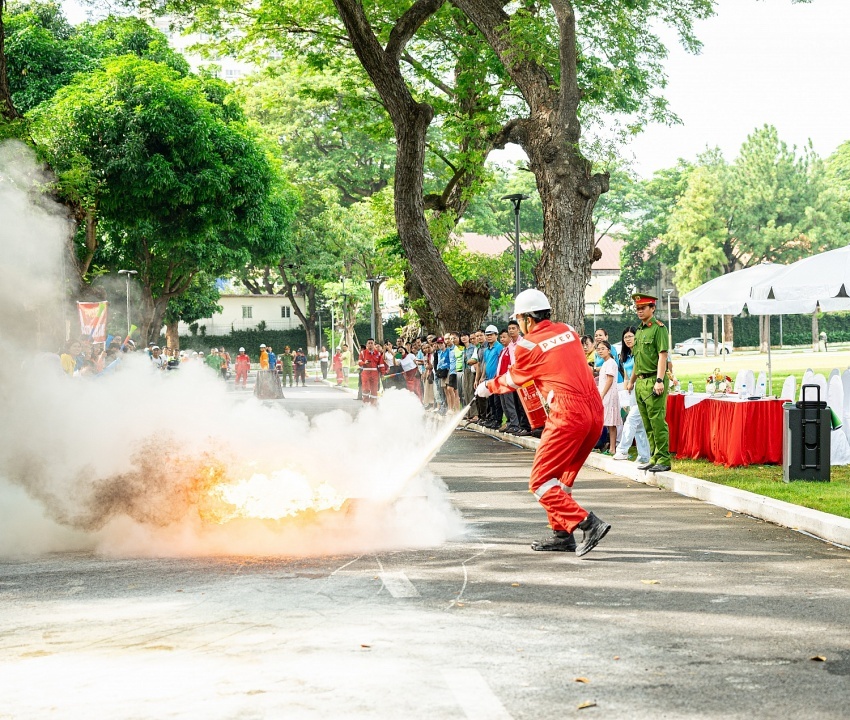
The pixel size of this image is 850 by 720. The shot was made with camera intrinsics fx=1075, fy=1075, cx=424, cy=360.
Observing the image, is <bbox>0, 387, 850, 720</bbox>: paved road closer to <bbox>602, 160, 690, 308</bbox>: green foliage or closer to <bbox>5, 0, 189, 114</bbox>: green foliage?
<bbox>5, 0, 189, 114</bbox>: green foliage

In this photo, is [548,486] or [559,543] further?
[559,543]

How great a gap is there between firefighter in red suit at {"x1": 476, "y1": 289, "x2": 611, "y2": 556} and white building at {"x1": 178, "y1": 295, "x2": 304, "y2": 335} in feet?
284

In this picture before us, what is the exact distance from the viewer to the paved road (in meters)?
4.62

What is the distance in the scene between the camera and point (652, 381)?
12.5 m

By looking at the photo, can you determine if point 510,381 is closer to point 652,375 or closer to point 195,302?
point 652,375

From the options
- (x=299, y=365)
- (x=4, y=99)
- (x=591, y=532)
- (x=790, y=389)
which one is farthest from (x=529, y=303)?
Result: (x=299, y=365)

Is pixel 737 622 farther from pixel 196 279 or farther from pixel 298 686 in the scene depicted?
pixel 196 279

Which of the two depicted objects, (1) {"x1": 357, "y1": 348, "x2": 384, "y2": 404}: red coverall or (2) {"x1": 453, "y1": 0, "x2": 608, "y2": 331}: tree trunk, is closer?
(2) {"x1": 453, "y1": 0, "x2": 608, "y2": 331}: tree trunk

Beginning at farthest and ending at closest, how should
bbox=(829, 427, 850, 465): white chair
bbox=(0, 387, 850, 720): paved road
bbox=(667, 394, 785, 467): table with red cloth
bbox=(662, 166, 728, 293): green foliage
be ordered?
1. bbox=(662, 166, 728, 293): green foliage
2. bbox=(829, 427, 850, 465): white chair
3. bbox=(667, 394, 785, 467): table with red cloth
4. bbox=(0, 387, 850, 720): paved road

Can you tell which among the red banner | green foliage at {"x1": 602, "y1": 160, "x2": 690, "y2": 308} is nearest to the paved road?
Result: the red banner

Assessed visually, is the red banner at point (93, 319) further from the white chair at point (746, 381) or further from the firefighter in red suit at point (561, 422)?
the firefighter in red suit at point (561, 422)

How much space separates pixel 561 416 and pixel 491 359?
12.3 metres

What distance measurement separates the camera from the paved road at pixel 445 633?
4.62 meters

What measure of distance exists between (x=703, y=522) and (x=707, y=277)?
67.5m
